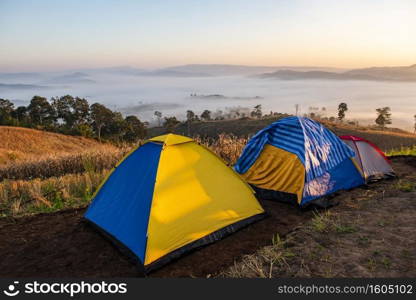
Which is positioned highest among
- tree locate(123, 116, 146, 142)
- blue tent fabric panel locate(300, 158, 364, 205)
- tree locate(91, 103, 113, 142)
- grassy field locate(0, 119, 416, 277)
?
blue tent fabric panel locate(300, 158, 364, 205)

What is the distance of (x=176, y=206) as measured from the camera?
208 inches

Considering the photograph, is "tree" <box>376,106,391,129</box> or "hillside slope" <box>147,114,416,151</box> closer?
"hillside slope" <box>147,114,416,151</box>

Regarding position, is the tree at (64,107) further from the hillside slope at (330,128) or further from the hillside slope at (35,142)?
the hillside slope at (35,142)

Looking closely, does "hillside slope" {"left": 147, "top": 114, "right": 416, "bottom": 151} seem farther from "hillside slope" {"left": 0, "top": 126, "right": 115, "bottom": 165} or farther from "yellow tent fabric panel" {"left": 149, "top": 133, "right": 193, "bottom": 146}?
"yellow tent fabric panel" {"left": 149, "top": 133, "right": 193, "bottom": 146}

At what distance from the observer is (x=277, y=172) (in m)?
7.52

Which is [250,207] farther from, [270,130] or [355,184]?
[355,184]

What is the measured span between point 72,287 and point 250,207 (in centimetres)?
344

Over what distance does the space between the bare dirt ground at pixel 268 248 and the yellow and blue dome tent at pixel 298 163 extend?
0.54m

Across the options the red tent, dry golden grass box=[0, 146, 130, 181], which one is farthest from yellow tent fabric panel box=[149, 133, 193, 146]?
dry golden grass box=[0, 146, 130, 181]

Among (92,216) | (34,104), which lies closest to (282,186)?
(92,216)

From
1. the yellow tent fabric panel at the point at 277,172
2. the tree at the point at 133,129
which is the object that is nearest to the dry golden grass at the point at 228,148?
the yellow tent fabric panel at the point at 277,172

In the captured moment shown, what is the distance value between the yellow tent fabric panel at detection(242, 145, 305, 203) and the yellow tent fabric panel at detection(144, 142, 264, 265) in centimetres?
128

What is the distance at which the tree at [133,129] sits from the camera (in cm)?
5566

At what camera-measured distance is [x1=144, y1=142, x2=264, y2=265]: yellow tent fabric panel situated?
4965 millimetres
